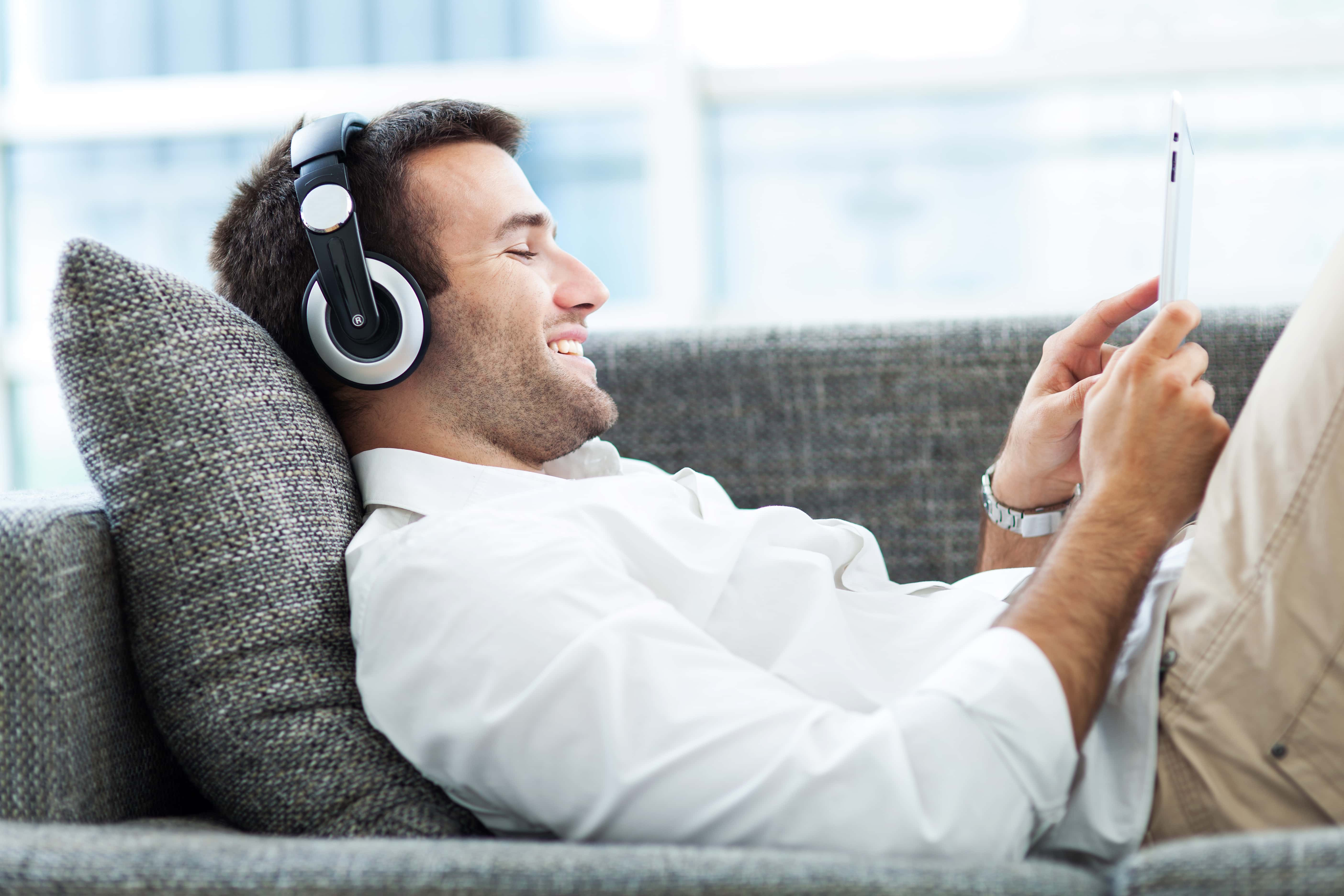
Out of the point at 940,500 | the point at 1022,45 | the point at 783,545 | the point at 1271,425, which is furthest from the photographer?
the point at 1022,45

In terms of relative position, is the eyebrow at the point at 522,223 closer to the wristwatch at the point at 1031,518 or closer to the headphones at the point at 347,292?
the headphones at the point at 347,292

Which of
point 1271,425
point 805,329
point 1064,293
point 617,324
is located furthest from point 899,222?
point 1271,425

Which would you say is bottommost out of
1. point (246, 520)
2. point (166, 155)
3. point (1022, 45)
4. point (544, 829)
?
point (544, 829)

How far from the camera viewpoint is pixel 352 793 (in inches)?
27.4

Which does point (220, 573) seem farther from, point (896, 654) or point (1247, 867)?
point (1247, 867)

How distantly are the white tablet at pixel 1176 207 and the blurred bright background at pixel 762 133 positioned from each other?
5.32 ft

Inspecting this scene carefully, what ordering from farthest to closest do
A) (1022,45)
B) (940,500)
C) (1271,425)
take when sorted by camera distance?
(1022,45), (940,500), (1271,425)

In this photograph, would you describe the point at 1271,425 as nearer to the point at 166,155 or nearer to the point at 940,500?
the point at 940,500

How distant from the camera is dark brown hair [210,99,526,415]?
1.00 m

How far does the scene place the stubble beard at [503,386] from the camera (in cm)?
101

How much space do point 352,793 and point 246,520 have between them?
8.5 inches

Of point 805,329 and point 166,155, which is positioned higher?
point 166,155

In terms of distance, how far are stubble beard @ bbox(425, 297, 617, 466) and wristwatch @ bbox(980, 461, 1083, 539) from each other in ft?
1.62

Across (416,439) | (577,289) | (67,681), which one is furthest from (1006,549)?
(67,681)
